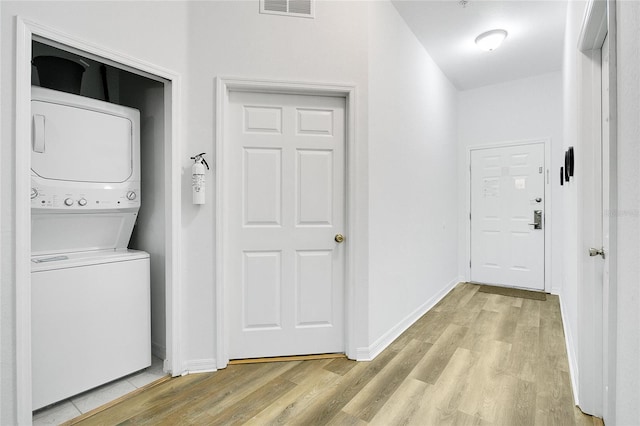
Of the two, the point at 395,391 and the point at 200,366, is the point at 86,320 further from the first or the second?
the point at 395,391

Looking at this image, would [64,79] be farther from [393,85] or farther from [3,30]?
[393,85]

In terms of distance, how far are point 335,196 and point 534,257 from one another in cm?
332

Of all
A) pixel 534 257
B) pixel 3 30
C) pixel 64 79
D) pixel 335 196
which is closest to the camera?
pixel 3 30

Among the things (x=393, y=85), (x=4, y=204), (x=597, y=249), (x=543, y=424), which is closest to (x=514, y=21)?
(x=393, y=85)

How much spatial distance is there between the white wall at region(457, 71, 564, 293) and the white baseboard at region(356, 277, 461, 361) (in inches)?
54.3

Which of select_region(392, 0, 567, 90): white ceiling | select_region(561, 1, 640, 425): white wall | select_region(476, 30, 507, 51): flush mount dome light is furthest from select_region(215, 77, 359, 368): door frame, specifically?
select_region(476, 30, 507, 51): flush mount dome light

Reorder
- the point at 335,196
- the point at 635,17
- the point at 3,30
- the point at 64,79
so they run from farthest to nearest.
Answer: the point at 335,196 → the point at 64,79 → the point at 3,30 → the point at 635,17

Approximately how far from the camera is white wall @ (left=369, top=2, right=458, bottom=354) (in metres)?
2.54

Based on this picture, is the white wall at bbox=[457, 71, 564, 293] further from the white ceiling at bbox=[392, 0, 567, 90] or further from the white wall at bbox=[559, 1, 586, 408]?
the white wall at bbox=[559, 1, 586, 408]

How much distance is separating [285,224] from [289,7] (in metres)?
1.57

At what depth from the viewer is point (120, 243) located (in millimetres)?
2248

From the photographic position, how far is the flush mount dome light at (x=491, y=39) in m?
3.09

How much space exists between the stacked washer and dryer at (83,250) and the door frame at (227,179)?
0.51 meters

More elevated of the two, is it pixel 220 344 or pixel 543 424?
pixel 220 344
